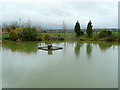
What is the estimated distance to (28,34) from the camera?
17297 mm

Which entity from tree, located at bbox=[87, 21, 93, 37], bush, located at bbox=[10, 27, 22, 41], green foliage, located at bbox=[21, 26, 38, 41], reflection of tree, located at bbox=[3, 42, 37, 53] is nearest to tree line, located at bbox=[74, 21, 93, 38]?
tree, located at bbox=[87, 21, 93, 37]

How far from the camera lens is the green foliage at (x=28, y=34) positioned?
1722 cm

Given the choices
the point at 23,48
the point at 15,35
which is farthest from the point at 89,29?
the point at 23,48

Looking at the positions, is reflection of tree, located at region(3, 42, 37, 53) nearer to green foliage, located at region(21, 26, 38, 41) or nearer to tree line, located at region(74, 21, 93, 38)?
green foliage, located at region(21, 26, 38, 41)

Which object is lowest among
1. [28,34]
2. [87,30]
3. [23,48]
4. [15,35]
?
[23,48]

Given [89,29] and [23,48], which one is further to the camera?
[89,29]

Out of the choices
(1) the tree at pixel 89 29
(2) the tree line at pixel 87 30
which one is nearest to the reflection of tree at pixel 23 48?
(2) the tree line at pixel 87 30

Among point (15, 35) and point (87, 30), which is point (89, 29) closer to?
point (87, 30)

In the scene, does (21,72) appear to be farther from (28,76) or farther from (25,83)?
(25,83)

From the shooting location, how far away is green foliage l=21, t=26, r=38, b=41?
56.5 feet

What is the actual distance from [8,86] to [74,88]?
1921 mm

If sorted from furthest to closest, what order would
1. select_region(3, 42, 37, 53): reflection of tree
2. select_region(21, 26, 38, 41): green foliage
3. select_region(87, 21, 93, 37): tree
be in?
select_region(87, 21, 93, 37): tree
select_region(21, 26, 38, 41): green foliage
select_region(3, 42, 37, 53): reflection of tree

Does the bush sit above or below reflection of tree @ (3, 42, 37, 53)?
above

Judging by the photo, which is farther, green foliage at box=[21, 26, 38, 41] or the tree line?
the tree line
